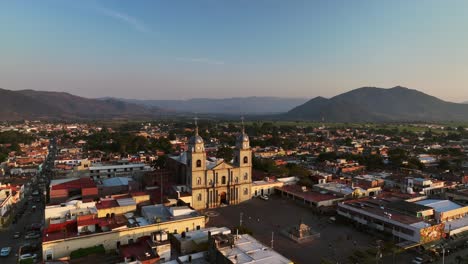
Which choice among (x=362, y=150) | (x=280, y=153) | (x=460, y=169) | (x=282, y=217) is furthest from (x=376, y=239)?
(x=362, y=150)

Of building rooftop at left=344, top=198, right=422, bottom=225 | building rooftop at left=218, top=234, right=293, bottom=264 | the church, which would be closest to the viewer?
building rooftop at left=218, top=234, right=293, bottom=264

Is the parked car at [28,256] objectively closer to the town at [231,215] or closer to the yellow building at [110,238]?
the town at [231,215]

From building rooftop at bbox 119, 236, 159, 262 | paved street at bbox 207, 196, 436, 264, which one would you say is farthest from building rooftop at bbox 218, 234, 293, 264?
building rooftop at bbox 119, 236, 159, 262

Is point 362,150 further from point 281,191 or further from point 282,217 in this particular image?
point 282,217

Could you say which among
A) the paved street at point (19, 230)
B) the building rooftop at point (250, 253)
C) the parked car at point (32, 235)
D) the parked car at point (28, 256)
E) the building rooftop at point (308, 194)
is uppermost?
the building rooftop at point (250, 253)

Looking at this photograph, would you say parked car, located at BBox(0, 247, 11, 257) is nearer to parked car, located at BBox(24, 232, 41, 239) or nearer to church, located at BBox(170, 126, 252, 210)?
parked car, located at BBox(24, 232, 41, 239)

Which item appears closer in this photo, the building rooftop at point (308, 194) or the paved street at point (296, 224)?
the paved street at point (296, 224)

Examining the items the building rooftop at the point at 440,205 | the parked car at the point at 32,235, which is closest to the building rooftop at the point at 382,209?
the building rooftop at the point at 440,205

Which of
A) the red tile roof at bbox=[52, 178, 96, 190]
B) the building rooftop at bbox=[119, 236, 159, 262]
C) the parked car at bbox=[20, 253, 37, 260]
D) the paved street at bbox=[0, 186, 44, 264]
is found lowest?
the paved street at bbox=[0, 186, 44, 264]

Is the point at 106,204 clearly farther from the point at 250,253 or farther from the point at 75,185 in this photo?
the point at 250,253
